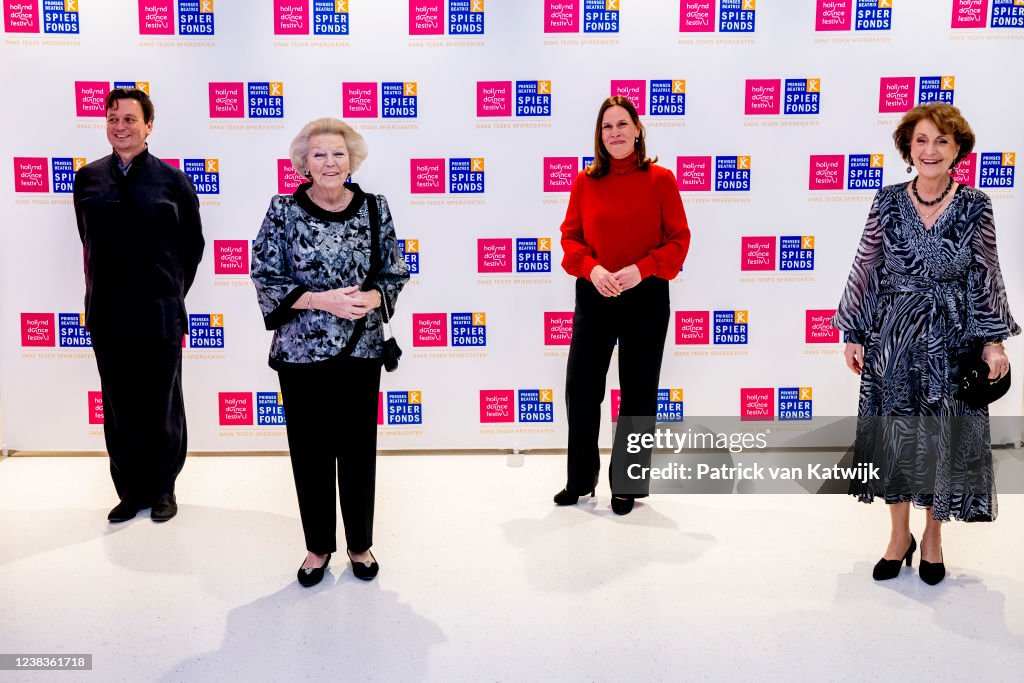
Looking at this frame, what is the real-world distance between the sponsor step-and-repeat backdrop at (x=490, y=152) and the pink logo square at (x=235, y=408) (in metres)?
0.01

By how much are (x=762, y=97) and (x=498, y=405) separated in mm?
1966

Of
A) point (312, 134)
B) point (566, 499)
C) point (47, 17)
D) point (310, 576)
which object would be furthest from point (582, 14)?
point (310, 576)

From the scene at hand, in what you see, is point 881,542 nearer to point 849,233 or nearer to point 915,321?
point 915,321

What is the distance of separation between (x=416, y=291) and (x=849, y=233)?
7.03 feet

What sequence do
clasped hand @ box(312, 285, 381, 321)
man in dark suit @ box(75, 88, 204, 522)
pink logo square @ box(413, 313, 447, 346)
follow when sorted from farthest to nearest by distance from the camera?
pink logo square @ box(413, 313, 447, 346)
man in dark suit @ box(75, 88, 204, 522)
clasped hand @ box(312, 285, 381, 321)

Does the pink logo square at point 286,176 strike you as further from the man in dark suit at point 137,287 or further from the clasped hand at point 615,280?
the clasped hand at point 615,280

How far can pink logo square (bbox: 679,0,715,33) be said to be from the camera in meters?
4.42

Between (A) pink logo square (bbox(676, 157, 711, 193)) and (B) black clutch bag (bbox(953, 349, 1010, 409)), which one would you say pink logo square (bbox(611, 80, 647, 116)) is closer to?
(A) pink logo square (bbox(676, 157, 711, 193))

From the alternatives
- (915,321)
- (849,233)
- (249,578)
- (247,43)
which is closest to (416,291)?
(247,43)

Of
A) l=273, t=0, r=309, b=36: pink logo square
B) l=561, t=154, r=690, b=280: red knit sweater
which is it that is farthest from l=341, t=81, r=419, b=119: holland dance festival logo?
l=561, t=154, r=690, b=280: red knit sweater

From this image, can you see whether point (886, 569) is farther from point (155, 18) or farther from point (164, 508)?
point (155, 18)

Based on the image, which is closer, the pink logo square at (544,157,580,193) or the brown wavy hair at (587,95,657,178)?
the brown wavy hair at (587,95,657,178)

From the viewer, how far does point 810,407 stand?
4707 mm

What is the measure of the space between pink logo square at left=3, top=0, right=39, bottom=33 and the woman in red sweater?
2713 millimetres
